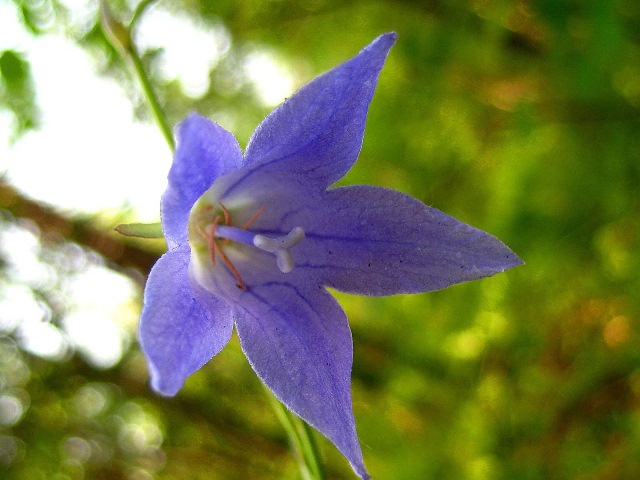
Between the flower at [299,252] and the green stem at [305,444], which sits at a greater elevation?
the flower at [299,252]

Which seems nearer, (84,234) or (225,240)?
(225,240)

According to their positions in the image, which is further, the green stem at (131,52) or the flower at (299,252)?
the green stem at (131,52)

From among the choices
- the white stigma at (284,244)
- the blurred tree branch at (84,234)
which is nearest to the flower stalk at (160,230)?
the white stigma at (284,244)

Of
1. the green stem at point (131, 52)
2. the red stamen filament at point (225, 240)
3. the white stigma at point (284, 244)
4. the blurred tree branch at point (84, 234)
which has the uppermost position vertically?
the green stem at point (131, 52)

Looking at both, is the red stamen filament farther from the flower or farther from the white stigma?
the white stigma

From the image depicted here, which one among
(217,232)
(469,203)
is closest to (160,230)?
(217,232)

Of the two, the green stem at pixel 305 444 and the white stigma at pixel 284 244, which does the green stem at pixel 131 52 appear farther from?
the green stem at pixel 305 444

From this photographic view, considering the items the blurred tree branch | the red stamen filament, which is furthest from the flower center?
the blurred tree branch

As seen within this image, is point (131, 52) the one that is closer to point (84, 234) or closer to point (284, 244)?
point (284, 244)
